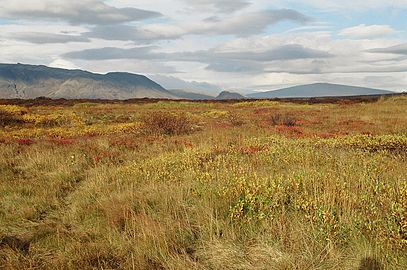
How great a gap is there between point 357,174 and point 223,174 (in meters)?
2.64

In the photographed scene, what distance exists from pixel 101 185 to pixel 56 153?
5494 mm

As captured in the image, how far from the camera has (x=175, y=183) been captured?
7824mm

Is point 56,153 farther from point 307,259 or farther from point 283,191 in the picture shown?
point 307,259

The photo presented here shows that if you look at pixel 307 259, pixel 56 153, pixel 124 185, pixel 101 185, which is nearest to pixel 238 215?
pixel 307 259

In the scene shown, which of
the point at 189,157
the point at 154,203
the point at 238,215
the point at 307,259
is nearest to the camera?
the point at 307,259

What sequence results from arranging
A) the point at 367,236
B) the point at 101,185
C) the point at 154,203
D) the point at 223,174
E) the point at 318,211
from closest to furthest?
the point at 367,236
the point at 318,211
the point at 154,203
the point at 223,174
the point at 101,185

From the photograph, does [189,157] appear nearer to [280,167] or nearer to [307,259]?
[280,167]

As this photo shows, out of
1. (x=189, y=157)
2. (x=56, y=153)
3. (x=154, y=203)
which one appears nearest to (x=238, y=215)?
(x=154, y=203)

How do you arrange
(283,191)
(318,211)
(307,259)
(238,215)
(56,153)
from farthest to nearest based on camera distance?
(56,153) → (283,191) → (238,215) → (318,211) → (307,259)

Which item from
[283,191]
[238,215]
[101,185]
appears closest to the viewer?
[238,215]

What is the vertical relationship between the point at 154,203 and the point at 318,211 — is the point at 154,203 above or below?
below

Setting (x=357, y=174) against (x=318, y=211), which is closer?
(x=318, y=211)

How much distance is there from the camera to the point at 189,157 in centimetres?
1020

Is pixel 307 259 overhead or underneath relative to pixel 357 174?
underneath
